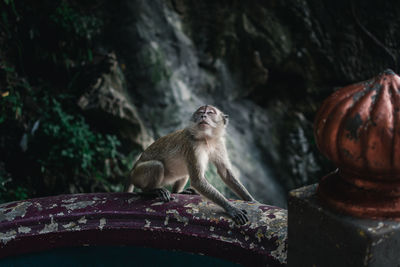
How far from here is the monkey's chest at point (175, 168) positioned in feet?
9.41

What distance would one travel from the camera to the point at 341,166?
1.09 metres

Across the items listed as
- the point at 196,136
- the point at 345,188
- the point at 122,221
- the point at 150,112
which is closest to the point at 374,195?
the point at 345,188

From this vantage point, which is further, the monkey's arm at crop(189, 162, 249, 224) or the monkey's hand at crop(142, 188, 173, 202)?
Result: the monkey's hand at crop(142, 188, 173, 202)

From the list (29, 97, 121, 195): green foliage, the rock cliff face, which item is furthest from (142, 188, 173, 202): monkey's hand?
the rock cliff face

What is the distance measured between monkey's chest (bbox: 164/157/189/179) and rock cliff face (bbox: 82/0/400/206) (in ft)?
7.90

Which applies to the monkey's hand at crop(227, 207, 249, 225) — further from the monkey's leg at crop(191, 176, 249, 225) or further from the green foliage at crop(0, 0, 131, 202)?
the green foliage at crop(0, 0, 131, 202)

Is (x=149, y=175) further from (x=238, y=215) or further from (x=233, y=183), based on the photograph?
(x=238, y=215)

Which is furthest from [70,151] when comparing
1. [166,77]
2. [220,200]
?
[220,200]

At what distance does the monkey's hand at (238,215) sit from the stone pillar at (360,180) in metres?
0.69

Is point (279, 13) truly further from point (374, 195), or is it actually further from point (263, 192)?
point (374, 195)

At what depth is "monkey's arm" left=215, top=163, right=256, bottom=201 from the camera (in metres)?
2.81

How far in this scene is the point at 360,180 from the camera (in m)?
1.07

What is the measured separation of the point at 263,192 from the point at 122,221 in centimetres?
383

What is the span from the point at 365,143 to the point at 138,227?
129 cm
